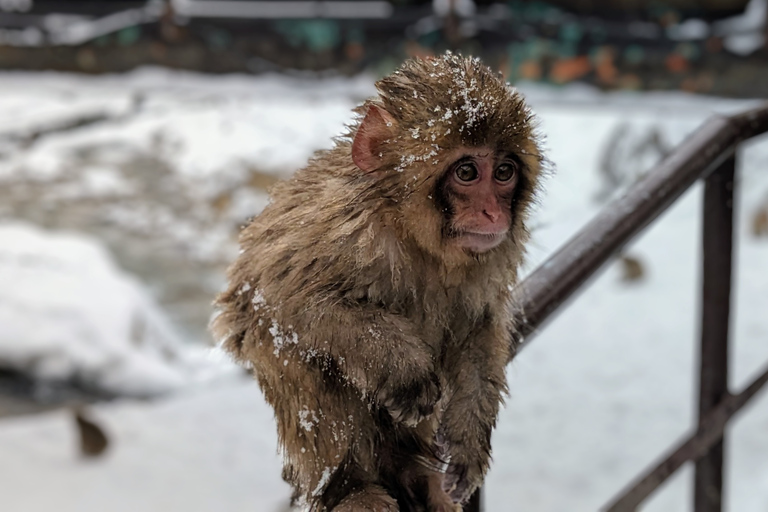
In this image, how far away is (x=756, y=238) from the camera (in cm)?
574

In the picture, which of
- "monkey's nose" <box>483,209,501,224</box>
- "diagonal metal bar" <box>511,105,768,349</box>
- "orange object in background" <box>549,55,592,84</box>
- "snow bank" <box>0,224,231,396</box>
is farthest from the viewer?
"orange object in background" <box>549,55,592,84</box>

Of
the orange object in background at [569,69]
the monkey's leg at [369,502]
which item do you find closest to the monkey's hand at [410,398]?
the monkey's leg at [369,502]

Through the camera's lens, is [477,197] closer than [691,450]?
Yes

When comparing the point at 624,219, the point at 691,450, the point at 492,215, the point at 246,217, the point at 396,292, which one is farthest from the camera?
the point at 246,217

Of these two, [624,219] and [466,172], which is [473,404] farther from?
[624,219]

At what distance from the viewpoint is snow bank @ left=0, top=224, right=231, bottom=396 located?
5023 mm

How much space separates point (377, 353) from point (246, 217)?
1114mm

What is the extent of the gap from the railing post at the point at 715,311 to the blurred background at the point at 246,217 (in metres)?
0.43

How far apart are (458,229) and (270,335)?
35 cm

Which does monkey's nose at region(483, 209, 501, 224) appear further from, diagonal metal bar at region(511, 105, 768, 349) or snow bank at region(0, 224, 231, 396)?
snow bank at region(0, 224, 231, 396)

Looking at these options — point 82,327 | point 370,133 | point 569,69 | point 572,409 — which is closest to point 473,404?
point 370,133

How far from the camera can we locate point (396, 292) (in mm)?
1259

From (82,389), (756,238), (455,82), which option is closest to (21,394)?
(82,389)

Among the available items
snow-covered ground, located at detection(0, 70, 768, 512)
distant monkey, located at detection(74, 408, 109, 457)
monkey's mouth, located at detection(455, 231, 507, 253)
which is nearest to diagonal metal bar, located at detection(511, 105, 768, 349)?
monkey's mouth, located at detection(455, 231, 507, 253)
